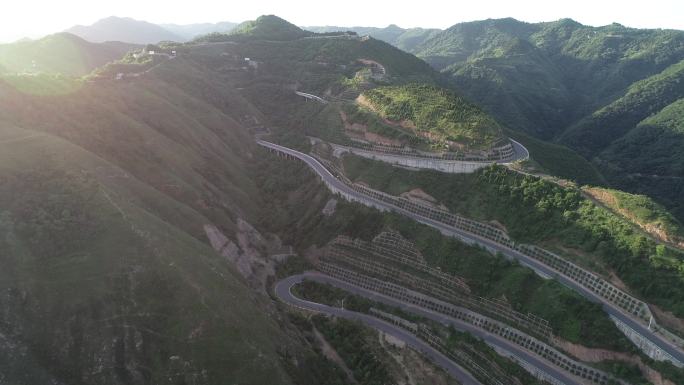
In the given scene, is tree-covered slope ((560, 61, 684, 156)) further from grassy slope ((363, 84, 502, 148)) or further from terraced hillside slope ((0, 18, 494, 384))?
terraced hillside slope ((0, 18, 494, 384))

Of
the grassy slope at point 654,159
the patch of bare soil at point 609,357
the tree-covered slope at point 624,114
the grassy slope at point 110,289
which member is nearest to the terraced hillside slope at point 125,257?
the grassy slope at point 110,289

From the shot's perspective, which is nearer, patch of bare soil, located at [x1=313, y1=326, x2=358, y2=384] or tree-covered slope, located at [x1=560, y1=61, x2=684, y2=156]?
patch of bare soil, located at [x1=313, y1=326, x2=358, y2=384]

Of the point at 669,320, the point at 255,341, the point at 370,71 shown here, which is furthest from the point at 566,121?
the point at 255,341

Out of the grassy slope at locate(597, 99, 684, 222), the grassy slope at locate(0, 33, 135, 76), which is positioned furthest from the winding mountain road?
the grassy slope at locate(0, 33, 135, 76)

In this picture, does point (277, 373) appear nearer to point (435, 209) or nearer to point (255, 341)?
point (255, 341)

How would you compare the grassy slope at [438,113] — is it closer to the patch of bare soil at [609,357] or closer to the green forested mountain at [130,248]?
the green forested mountain at [130,248]

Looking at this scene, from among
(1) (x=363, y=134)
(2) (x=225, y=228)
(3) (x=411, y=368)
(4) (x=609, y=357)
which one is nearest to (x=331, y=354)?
(3) (x=411, y=368)
